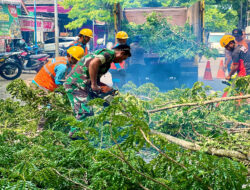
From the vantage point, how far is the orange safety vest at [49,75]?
5.23 meters

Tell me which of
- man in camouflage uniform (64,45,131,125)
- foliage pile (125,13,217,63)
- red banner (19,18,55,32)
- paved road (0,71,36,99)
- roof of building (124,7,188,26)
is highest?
red banner (19,18,55,32)

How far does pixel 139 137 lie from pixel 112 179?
30 cm

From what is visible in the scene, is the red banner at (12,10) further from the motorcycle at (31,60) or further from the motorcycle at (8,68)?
the motorcycle at (8,68)

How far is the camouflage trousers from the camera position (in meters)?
4.47

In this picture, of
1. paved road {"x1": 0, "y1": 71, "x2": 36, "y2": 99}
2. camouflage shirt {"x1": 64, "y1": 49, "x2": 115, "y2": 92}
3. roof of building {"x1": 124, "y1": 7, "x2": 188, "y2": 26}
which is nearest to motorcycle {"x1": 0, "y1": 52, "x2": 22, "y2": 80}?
paved road {"x1": 0, "y1": 71, "x2": 36, "y2": 99}

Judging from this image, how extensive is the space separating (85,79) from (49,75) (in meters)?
0.99

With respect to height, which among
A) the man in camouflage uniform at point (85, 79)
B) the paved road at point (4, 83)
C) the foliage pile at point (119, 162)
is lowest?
the paved road at point (4, 83)

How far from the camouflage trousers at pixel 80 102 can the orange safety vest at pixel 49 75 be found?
84cm

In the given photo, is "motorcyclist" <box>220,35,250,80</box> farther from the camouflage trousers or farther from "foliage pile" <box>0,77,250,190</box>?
"foliage pile" <box>0,77,250,190</box>

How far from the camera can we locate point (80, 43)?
22.7ft

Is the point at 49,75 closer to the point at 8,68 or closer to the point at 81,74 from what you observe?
the point at 81,74

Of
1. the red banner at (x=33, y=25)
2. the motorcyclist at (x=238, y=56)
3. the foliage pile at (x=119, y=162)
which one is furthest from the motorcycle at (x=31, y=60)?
the foliage pile at (x=119, y=162)

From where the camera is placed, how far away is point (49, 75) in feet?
17.3

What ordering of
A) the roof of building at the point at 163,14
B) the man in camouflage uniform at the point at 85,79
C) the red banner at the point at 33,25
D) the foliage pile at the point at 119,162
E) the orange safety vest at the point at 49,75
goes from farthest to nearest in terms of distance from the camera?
the red banner at the point at 33,25, the roof of building at the point at 163,14, the orange safety vest at the point at 49,75, the man in camouflage uniform at the point at 85,79, the foliage pile at the point at 119,162
